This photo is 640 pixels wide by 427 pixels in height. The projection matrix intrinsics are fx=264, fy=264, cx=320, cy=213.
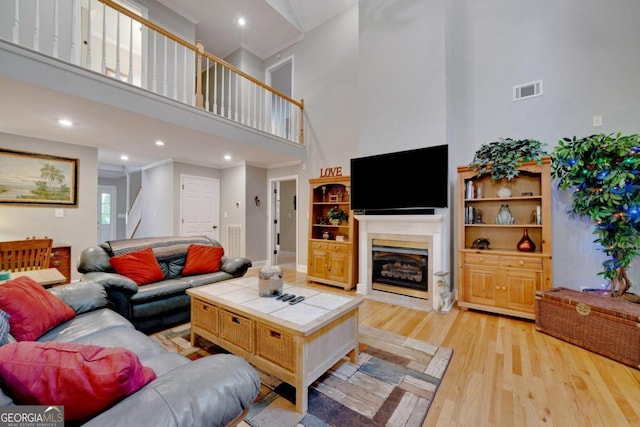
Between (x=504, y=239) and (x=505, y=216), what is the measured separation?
38 cm

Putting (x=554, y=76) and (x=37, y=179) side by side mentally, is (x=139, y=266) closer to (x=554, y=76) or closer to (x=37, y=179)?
(x=37, y=179)

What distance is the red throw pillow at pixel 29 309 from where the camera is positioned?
151 centimetres

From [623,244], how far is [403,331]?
89.3 inches

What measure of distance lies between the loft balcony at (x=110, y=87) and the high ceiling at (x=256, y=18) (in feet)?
3.54

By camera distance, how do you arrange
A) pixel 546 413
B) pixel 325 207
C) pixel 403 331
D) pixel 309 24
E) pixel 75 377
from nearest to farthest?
pixel 75 377 < pixel 546 413 < pixel 403 331 < pixel 325 207 < pixel 309 24

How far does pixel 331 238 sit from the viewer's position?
16.6ft

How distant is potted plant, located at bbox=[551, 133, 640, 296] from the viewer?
98.0 inches

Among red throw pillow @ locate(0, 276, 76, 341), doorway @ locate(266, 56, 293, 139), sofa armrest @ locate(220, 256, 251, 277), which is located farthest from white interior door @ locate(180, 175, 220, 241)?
red throw pillow @ locate(0, 276, 76, 341)

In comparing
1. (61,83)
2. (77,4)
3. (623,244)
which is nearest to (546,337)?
(623,244)

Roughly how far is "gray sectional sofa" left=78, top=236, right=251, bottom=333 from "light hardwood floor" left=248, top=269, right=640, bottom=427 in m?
2.05

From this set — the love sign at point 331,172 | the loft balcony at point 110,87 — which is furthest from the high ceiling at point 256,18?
the love sign at point 331,172

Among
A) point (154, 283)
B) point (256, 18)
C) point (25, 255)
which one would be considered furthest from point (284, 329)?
point (256, 18)

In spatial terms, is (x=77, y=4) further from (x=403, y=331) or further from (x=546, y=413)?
(x=546, y=413)

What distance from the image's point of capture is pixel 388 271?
402cm
